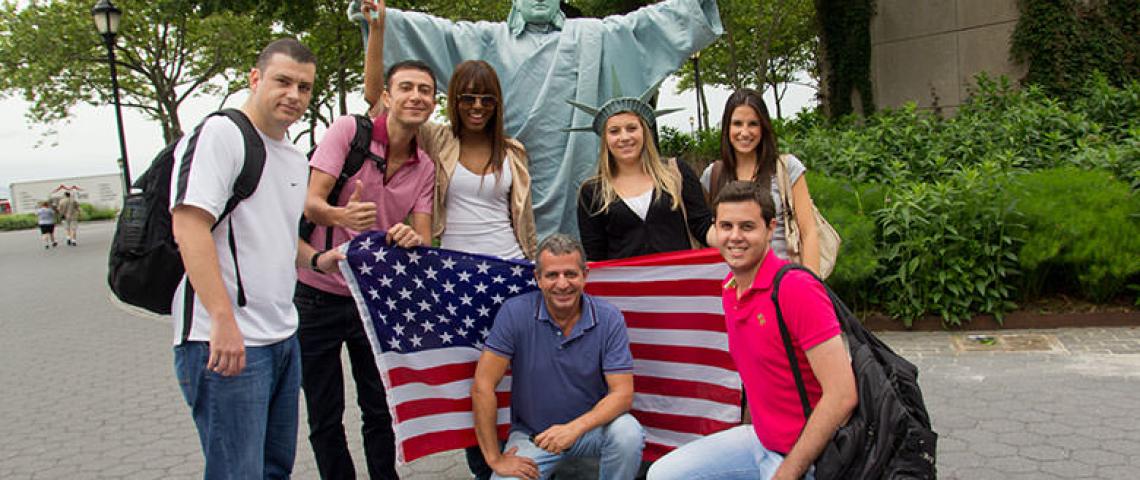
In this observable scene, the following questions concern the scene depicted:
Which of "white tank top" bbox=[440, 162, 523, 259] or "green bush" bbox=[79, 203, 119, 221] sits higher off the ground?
"green bush" bbox=[79, 203, 119, 221]

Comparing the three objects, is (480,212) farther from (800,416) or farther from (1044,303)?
(1044,303)

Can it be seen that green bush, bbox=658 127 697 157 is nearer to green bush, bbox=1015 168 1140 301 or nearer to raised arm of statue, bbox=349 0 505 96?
green bush, bbox=1015 168 1140 301

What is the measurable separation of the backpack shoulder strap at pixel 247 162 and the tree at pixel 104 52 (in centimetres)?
1834

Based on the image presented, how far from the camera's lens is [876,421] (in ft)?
7.17

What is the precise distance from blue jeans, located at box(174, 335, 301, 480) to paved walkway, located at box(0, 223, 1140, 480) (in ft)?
5.94

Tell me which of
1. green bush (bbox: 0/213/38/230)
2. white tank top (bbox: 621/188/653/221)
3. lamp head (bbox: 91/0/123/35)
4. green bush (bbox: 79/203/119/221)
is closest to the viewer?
white tank top (bbox: 621/188/653/221)

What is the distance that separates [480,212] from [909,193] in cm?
414

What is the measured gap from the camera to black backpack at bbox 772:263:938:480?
212cm

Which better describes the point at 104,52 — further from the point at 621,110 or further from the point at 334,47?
the point at 621,110

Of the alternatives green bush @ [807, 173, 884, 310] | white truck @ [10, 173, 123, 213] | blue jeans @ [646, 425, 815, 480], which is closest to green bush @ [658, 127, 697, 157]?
green bush @ [807, 173, 884, 310]

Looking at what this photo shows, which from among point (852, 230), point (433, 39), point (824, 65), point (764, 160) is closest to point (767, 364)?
point (764, 160)

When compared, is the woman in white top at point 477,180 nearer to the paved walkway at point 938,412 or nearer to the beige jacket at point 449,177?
the beige jacket at point 449,177

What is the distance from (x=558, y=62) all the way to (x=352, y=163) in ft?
4.46

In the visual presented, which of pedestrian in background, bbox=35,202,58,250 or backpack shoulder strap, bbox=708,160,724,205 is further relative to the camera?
pedestrian in background, bbox=35,202,58,250
